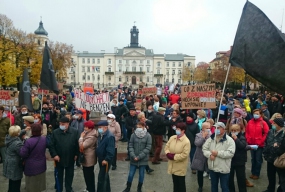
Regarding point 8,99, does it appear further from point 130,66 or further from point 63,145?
point 130,66

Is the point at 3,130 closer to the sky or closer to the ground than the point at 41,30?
closer to the ground

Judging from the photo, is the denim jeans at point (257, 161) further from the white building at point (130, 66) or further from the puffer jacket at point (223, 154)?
the white building at point (130, 66)

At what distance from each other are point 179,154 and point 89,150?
1940 mm

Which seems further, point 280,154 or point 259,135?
point 259,135

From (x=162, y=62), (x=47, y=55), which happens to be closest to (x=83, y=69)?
(x=162, y=62)

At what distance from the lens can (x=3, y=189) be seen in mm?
6344

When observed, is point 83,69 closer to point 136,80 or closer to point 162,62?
point 136,80

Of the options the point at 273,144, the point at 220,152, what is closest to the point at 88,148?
the point at 220,152

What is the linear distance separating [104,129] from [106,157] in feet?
1.96

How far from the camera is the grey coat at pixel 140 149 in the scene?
6.30 meters

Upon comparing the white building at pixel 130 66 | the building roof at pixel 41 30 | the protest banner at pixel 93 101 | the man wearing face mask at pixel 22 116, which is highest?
the building roof at pixel 41 30

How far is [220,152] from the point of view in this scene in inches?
211

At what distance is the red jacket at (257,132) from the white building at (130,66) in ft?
350

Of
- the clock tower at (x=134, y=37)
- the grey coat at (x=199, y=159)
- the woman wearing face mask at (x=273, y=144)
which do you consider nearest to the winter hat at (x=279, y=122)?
the woman wearing face mask at (x=273, y=144)
